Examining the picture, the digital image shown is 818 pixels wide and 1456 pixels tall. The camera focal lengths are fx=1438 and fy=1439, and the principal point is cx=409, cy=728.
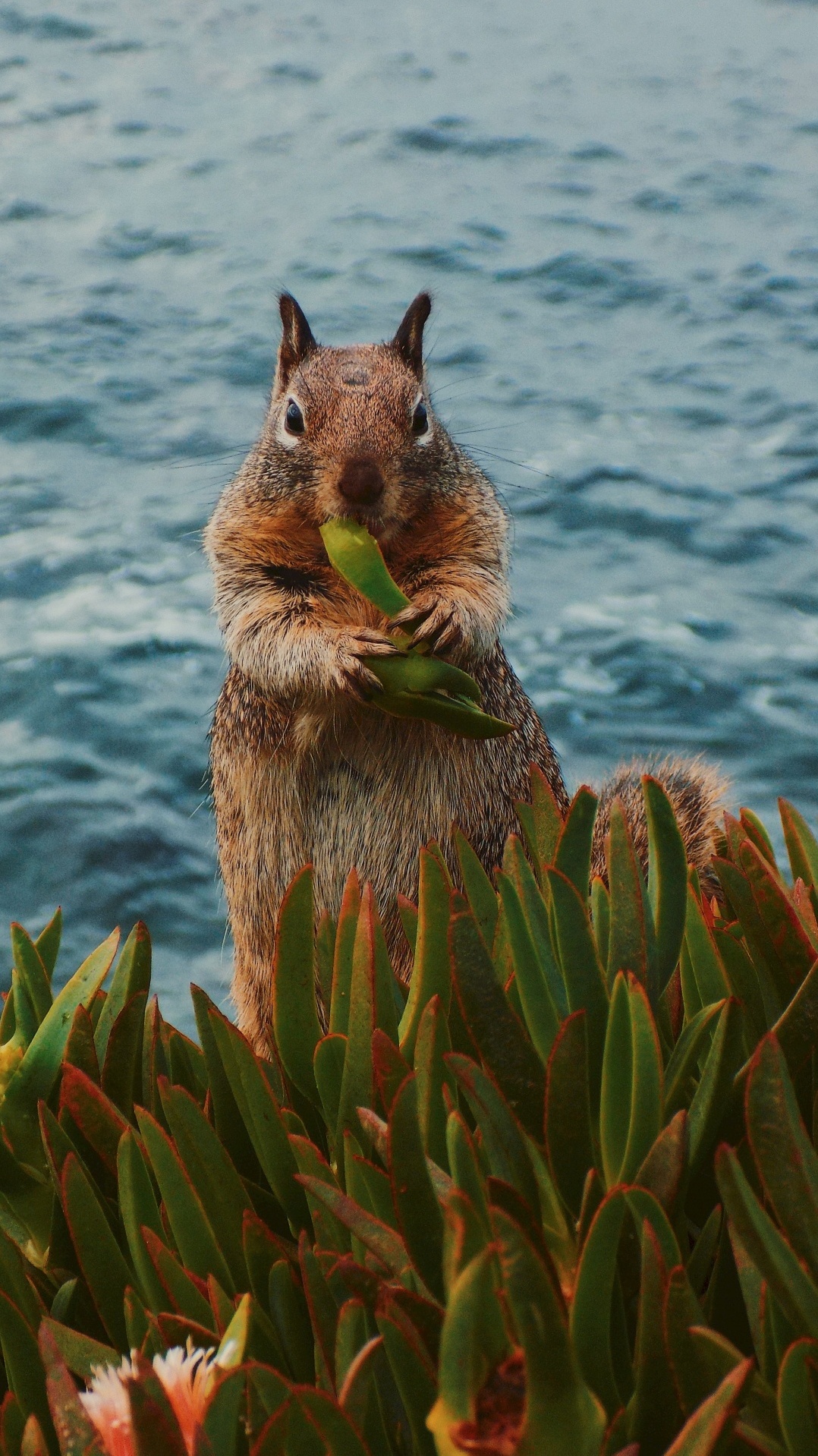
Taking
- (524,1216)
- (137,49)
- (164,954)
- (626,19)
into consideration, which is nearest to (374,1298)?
(524,1216)

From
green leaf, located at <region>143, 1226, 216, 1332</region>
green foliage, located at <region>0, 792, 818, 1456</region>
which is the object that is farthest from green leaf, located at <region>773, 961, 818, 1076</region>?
green leaf, located at <region>143, 1226, 216, 1332</region>

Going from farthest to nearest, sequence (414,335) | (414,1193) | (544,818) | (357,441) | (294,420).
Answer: (414,335) → (294,420) → (357,441) → (544,818) → (414,1193)

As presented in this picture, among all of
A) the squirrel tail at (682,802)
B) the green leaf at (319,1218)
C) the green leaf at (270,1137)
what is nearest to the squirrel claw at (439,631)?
the squirrel tail at (682,802)

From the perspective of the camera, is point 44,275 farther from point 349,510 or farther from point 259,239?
point 349,510

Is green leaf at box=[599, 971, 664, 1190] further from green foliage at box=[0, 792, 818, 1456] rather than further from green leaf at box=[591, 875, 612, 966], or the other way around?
green leaf at box=[591, 875, 612, 966]

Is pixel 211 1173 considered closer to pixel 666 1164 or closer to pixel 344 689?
pixel 666 1164

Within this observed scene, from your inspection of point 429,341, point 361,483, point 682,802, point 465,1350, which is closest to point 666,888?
point 465,1350
